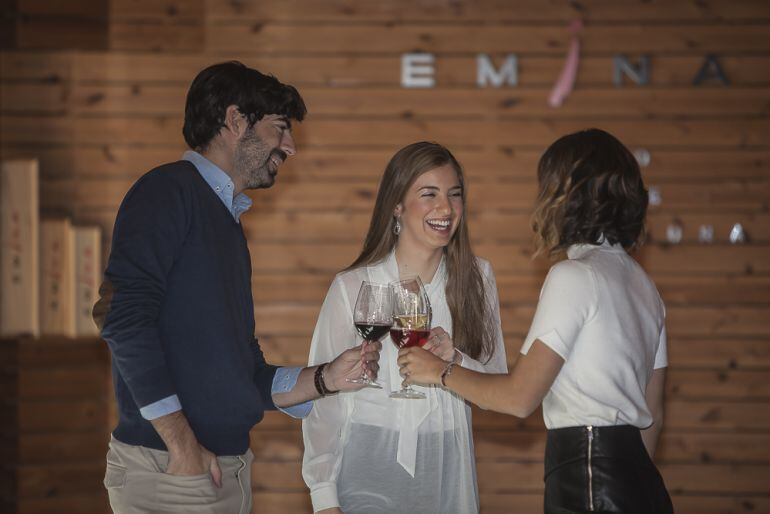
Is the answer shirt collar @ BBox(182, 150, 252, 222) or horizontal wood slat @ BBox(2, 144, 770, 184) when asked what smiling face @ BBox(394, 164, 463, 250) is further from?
horizontal wood slat @ BBox(2, 144, 770, 184)

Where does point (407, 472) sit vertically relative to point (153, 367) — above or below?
below

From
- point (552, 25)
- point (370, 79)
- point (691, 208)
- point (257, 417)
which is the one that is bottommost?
point (257, 417)

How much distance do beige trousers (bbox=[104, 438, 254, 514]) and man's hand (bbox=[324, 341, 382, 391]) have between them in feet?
1.49

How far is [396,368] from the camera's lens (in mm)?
2523

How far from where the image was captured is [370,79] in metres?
4.93

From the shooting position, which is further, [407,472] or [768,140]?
[768,140]

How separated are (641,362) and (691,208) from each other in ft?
10.2

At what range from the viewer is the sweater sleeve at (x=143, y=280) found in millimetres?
1898

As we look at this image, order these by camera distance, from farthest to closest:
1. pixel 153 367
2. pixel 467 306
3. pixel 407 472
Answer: pixel 467 306 → pixel 407 472 → pixel 153 367

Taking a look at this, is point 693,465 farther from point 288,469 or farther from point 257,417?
point 257,417

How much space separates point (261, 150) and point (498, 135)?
281 centimetres

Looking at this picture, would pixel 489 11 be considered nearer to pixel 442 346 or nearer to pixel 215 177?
pixel 442 346

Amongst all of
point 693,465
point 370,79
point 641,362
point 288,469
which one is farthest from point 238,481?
point 693,465

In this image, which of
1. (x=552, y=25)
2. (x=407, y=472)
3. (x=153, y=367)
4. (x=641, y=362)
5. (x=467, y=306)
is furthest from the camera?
(x=552, y=25)
